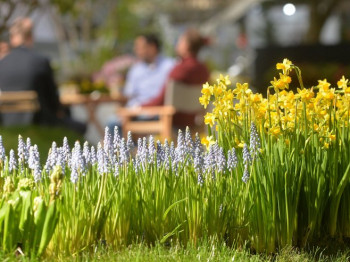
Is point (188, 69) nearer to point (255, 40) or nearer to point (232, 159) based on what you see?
point (232, 159)

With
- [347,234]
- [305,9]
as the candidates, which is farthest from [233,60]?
[347,234]

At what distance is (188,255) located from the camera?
3.67 m

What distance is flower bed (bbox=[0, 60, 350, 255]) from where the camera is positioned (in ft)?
12.4

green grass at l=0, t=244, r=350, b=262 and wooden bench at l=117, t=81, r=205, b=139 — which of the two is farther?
wooden bench at l=117, t=81, r=205, b=139

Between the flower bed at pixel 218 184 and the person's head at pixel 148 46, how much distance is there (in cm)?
718

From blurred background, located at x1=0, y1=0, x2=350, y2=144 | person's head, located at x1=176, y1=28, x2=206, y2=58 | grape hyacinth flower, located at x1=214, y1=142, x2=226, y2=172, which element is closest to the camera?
grape hyacinth flower, located at x1=214, y1=142, x2=226, y2=172

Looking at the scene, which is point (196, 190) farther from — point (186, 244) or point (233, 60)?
point (233, 60)

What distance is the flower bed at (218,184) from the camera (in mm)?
3781

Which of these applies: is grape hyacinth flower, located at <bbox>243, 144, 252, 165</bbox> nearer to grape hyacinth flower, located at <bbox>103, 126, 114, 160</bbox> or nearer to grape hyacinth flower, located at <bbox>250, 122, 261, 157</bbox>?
grape hyacinth flower, located at <bbox>250, 122, 261, 157</bbox>

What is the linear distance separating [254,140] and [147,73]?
7.56 meters

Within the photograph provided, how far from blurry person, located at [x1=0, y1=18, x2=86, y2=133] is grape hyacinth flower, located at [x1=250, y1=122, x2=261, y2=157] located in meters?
6.69

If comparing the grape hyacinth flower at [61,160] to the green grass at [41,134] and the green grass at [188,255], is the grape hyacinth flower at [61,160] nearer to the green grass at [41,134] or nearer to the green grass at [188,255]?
the green grass at [188,255]

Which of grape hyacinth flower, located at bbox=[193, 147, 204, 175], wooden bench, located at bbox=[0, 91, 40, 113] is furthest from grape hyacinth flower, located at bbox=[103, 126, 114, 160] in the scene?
wooden bench, located at bbox=[0, 91, 40, 113]

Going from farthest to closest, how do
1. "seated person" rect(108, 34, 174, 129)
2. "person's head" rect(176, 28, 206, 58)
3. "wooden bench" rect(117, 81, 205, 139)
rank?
"seated person" rect(108, 34, 174, 129) < "person's head" rect(176, 28, 206, 58) < "wooden bench" rect(117, 81, 205, 139)
